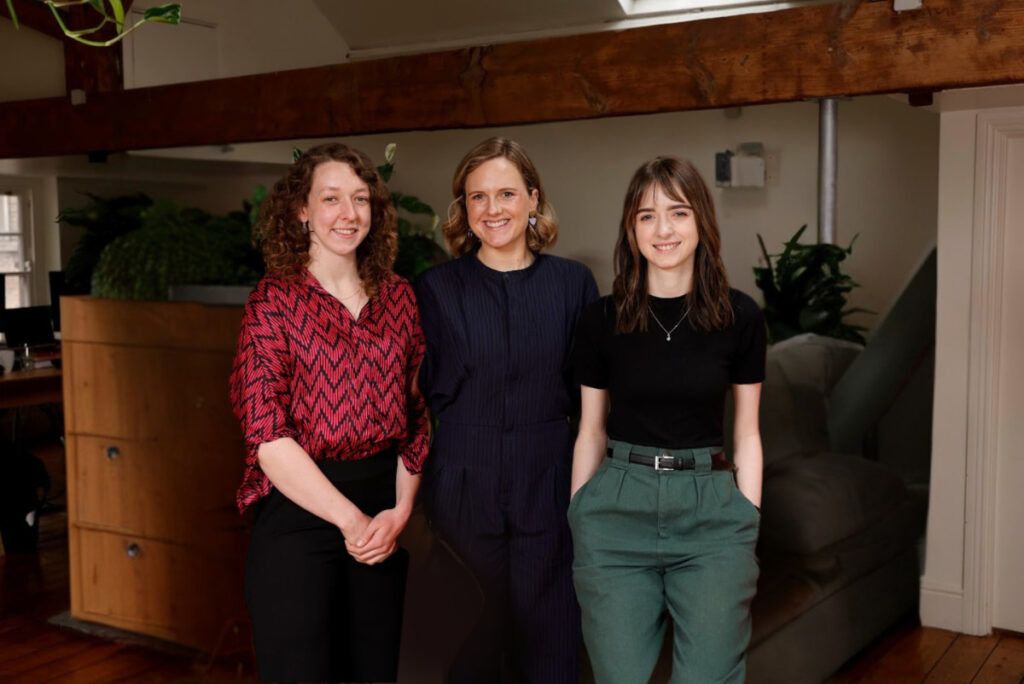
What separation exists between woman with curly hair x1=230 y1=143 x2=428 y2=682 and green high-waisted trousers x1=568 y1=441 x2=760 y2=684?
0.46m

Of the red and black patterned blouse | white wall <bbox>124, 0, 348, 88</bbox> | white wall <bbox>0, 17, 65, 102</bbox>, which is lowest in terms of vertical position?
the red and black patterned blouse

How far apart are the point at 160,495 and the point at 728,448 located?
6.92 ft

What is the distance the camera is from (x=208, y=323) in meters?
3.98

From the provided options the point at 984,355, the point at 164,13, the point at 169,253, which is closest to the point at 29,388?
the point at 169,253

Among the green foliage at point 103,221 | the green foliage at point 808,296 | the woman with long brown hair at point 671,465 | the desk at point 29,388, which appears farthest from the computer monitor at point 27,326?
the woman with long brown hair at point 671,465

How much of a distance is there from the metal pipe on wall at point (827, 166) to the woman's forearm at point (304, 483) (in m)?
4.79

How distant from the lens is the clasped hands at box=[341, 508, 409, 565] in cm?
229

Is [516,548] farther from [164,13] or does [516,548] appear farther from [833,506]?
[833,506]

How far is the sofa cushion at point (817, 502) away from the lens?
376 centimetres

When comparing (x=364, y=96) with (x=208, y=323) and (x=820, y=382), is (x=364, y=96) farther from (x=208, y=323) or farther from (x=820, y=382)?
(x=820, y=382)

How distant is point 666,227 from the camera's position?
2.26 metres

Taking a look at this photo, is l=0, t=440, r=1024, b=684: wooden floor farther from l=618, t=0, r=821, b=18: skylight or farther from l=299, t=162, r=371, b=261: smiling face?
l=618, t=0, r=821, b=18: skylight

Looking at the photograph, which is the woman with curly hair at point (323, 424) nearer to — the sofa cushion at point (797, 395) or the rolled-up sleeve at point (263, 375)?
the rolled-up sleeve at point (263, 375)

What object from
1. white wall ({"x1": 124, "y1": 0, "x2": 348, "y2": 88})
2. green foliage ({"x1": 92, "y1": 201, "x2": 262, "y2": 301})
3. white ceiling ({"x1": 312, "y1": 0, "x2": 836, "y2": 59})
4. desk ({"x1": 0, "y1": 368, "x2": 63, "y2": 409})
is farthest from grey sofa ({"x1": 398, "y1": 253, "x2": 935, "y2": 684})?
desk ({"x1": 0, "y1": 368, "x2": 63, "y2": 409})
